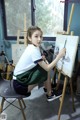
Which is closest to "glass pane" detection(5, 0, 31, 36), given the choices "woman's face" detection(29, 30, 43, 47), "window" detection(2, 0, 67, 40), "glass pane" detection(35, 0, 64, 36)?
"window" detection(2, 0, 67, 40)

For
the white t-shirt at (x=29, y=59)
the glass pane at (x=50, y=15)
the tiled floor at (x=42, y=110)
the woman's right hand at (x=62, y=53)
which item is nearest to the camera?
the white t-shirt at (x=29, y=59)

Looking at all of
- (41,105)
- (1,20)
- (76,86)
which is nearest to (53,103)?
(41,105)

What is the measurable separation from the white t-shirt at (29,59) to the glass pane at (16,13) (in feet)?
4.94

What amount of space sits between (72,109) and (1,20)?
6.67ft

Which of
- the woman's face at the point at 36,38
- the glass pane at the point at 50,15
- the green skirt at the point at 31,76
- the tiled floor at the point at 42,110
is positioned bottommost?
the tiled floor at the point at 42,110

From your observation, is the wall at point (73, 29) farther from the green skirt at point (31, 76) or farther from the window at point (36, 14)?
the green skirt at point (31, 76)

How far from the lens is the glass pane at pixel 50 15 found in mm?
2974

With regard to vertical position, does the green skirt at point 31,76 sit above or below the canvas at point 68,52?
below

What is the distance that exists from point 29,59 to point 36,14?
1.59 meters

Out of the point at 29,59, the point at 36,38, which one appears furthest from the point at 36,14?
the point at 29,59

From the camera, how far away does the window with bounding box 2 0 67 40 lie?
9.79 ft

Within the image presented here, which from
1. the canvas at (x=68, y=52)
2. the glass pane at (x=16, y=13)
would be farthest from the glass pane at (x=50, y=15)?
the canvas at (x=68, y=52)

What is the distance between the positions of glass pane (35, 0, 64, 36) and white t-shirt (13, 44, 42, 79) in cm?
144

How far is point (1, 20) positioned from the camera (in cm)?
309
